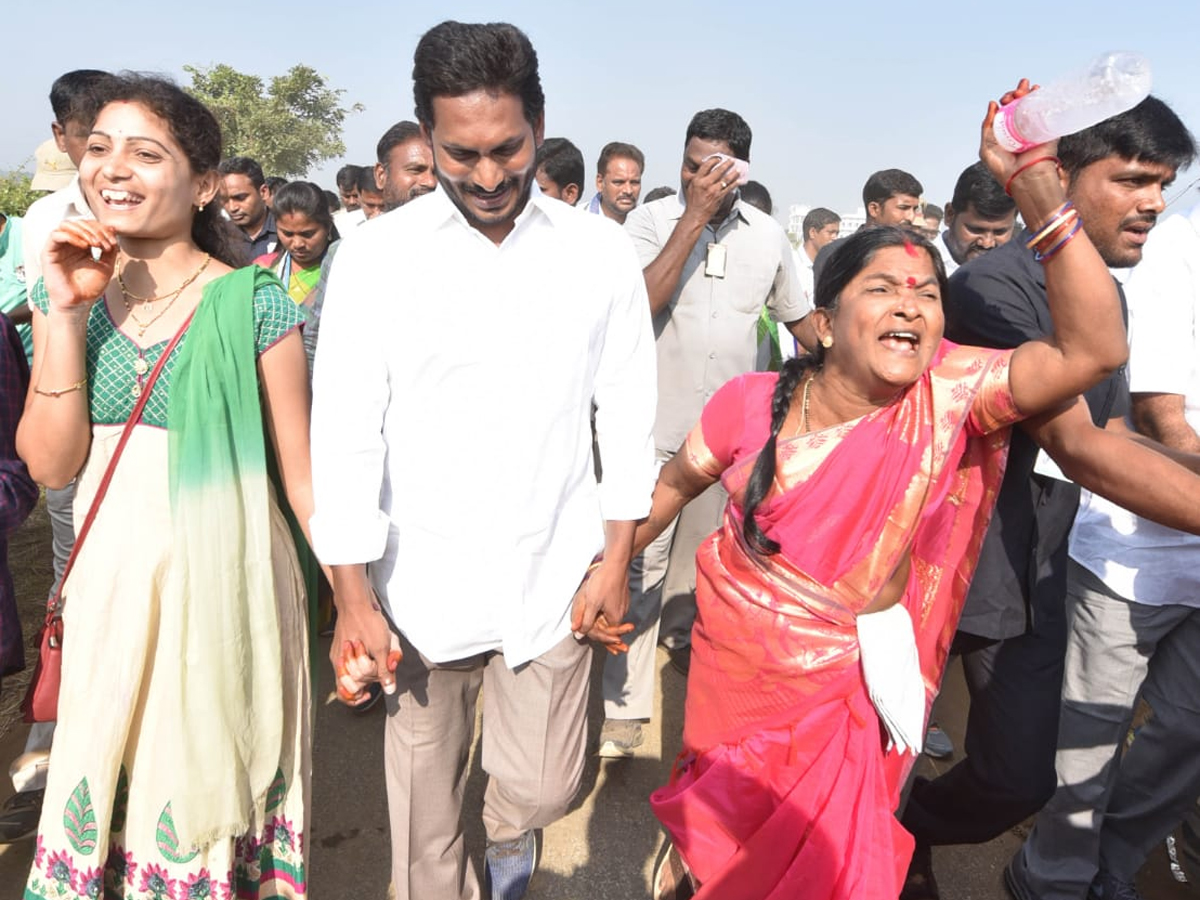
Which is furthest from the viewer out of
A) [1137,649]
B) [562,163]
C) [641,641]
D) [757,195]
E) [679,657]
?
[757,195]

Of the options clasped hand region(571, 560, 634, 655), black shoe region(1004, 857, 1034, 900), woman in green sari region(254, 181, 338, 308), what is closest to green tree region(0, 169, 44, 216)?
woman in green sari region(254, 181, 338, 308)

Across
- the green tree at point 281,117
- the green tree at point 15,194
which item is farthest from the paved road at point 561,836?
the green tree at point 281,117

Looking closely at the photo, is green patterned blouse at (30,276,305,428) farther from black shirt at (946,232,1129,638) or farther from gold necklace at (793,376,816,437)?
black shirt at (946,232,1129,638)

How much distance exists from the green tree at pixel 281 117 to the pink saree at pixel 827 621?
3442cm

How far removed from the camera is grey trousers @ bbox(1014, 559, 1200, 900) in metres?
2.23

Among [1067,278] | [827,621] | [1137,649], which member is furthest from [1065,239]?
[1137,649]

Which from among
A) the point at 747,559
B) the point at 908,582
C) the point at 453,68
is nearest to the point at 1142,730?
the point at 908,582

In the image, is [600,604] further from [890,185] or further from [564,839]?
[890,185]

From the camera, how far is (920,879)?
7.57ft

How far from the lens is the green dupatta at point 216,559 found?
5.35 feet

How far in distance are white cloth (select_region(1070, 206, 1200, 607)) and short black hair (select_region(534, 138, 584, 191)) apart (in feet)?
10.6

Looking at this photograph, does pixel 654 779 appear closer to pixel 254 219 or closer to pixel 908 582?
pixel 908 582

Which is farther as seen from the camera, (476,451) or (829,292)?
(829,292)

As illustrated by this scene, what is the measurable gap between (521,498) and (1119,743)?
1.87 metres
